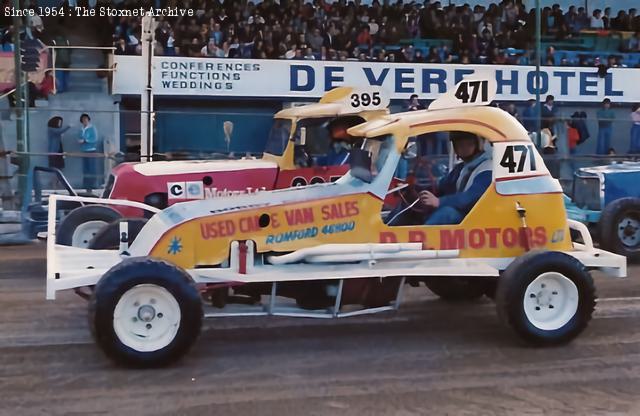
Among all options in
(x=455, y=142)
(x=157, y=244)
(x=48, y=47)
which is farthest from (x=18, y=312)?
(x=48, y=47)

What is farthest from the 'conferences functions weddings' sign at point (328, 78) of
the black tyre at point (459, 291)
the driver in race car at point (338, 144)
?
the black tyre at point (459, 291)

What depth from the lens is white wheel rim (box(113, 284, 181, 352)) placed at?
6281 mm

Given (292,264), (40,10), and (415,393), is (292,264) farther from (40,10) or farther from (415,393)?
(40,10)

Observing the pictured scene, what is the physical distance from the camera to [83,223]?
400 inches

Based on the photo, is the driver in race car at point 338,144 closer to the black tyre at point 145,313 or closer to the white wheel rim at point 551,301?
the white wheel rim at point 551,301

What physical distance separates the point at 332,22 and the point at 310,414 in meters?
19.5

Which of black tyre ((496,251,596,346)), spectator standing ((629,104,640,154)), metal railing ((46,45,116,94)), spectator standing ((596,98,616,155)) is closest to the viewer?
black tyre ((496,251,596,346))

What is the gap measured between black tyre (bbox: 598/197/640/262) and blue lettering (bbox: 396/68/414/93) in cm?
1163

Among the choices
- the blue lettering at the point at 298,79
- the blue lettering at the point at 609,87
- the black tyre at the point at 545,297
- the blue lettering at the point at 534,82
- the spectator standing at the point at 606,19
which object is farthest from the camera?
the spectator standing at the point at 606,19

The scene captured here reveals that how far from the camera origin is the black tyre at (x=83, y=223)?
33.1 ft

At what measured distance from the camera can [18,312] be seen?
8422 mm

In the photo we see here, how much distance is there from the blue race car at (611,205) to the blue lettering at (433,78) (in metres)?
10.2

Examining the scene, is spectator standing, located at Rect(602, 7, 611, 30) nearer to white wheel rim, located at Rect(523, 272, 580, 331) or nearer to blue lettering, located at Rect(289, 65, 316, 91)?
blue lettering, located at Rect(289, 65, 316, 91)

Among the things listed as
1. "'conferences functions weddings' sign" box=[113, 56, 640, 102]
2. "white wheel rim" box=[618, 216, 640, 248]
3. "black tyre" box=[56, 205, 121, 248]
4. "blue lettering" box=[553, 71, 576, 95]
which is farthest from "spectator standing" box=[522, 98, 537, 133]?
"black tyre" box=[56, 205, 121, 248]
